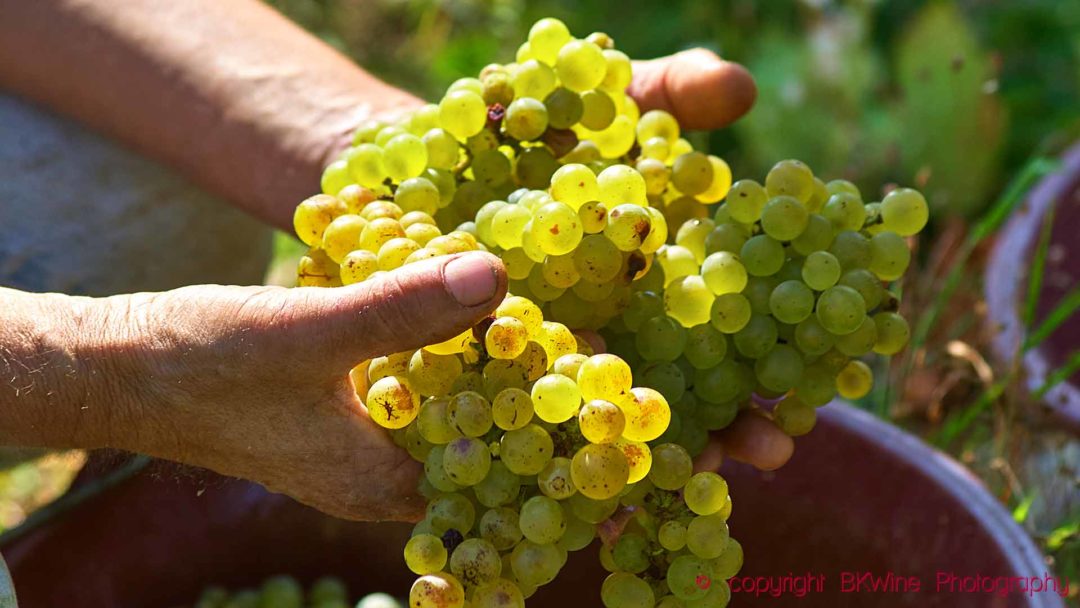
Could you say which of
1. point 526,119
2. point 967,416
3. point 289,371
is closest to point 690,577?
point 289,371

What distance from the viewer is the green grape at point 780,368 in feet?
3.41

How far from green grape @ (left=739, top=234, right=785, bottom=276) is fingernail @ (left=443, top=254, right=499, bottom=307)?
32 centimetres

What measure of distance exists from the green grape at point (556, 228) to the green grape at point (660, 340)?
151 mm

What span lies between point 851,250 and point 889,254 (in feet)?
0.12

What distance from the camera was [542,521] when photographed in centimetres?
85

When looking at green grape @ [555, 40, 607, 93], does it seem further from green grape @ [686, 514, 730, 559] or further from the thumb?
green grape @ [686, 514, 730, 559]

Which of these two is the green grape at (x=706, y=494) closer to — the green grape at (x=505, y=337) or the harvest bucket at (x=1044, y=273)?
the green grape at (x=505, y=337)

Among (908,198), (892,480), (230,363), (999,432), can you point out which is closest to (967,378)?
(999,432)

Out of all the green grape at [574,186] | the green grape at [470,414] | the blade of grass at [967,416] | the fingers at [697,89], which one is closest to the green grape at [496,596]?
the green grape at [470,414]

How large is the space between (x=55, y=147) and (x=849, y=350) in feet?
3.71

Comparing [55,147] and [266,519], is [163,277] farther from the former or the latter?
[266,519]

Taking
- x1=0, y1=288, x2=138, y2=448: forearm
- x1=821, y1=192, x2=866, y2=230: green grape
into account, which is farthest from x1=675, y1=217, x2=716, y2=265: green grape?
x1=0, y1=288, x2=138, y2=448: forearm

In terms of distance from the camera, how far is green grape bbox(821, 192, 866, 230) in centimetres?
105

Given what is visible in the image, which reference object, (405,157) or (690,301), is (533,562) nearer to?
(690,301)
